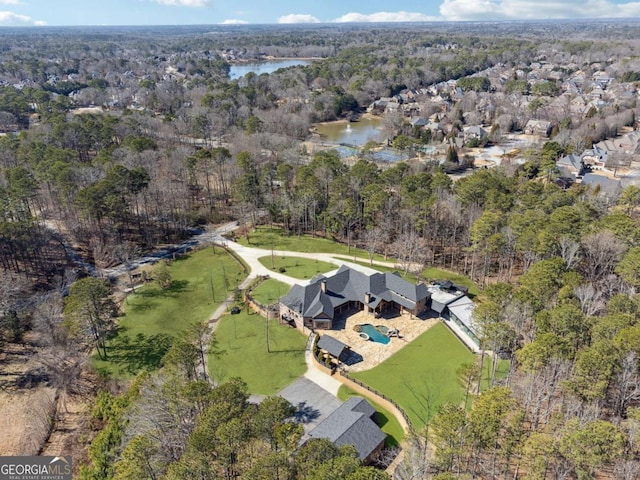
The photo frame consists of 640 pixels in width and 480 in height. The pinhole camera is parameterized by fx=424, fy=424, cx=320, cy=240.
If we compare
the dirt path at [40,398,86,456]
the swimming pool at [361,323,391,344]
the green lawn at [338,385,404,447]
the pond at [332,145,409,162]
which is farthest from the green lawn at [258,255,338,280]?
the pond at [332,145,409,162]

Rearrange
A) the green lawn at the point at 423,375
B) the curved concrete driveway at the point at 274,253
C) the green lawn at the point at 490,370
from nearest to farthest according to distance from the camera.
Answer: the green lawn at the point at 423,375 < the green lawn at the point at 490,370 < the curved concrete driveway at the point at 274,253

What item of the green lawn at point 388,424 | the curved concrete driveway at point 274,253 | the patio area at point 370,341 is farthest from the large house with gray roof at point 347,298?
the green lawn at point 388,424

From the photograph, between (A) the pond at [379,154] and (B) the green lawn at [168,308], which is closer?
(B) the green lawn at [168,308]

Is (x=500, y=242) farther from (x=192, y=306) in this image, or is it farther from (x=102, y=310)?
(x=102, y=310)

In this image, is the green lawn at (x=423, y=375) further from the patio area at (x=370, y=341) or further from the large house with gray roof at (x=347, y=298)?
the large house with gray roof at (x=347, y=298)

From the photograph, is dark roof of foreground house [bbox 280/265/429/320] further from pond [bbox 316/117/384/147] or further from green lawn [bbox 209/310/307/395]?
pond [bbox 316/117/384/147]

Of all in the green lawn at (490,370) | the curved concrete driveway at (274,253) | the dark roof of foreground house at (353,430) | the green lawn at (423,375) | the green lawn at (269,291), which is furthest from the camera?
the curved concrete driveway at (274,253)
